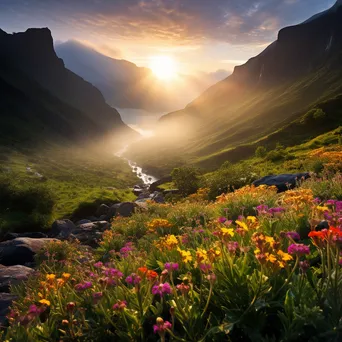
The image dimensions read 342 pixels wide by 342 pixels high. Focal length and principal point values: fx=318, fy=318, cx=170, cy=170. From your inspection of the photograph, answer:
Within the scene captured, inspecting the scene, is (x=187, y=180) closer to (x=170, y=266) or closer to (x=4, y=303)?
(x=4, y=303)

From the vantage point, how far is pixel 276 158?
51531mm

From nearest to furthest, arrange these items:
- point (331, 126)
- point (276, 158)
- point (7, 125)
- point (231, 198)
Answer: point (231, 198), point (276, 158), point (331, 126), point (7, 125)

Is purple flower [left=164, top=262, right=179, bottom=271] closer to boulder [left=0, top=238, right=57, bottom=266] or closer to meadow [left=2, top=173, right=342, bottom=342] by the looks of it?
meadow [left=2, top=173, right=342, bottom=342]

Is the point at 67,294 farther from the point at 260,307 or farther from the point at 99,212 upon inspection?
the point at 99,212

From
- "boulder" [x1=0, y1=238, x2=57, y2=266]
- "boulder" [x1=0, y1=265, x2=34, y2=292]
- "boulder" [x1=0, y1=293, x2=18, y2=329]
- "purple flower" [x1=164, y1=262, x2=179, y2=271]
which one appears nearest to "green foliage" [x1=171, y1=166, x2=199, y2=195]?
"boulder" [x1=0, y1=238, x2=57, y2=266]

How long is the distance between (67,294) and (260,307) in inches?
138

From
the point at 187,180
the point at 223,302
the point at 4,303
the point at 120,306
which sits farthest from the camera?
the point at 187,180

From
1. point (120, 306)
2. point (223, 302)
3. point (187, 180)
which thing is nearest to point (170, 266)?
point (120, 306)

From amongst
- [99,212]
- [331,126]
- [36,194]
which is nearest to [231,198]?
[99,212]

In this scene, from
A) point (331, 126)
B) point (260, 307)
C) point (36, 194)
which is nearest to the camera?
point (260, 307)

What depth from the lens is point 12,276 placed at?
13.4 m

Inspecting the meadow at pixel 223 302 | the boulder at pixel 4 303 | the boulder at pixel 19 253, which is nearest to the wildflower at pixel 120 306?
the meadow at pixel 223 302

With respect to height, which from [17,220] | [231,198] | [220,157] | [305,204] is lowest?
[220,157]

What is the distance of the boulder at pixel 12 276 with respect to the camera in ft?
42.0
